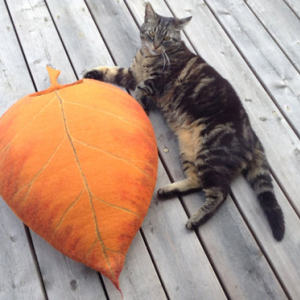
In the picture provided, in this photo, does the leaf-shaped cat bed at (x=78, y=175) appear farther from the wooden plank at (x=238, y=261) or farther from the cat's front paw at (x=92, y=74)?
the cat's front paw at (x=92, y=74)

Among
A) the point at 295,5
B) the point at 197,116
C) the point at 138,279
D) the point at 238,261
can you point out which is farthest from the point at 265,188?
the point at 295,5

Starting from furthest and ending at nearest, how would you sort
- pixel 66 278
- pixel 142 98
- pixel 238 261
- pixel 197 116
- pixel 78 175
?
1. pixel 142 98
2. pixel 197 116
3. pixel 238 261
4. pixel 66 278
5. pixel 78 175

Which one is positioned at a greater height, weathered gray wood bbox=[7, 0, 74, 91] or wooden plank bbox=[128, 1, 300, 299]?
weathered gray wood bbox=[7, 0, 74, 91]

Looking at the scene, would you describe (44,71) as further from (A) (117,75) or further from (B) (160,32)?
(B) (160,32)

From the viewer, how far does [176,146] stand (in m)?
1.92

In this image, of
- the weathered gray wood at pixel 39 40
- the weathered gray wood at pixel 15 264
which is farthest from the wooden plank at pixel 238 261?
the weathered gray wood at pixel 39 40

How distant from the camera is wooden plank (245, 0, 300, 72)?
→ 2.36 metres

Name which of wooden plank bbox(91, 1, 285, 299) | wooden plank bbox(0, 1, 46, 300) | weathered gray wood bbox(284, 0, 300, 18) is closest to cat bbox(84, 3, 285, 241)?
wooden plank bbox(91, 1, 285, 299)

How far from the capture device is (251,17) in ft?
8.14

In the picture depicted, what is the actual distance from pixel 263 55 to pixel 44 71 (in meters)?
1.55

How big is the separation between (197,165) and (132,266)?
63 centimetres

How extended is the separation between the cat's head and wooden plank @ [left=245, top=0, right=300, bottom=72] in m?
0.81

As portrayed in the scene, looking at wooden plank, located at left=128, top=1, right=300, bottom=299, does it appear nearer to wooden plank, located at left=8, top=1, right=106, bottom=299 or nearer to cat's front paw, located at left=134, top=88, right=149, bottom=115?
cat's front paw, located at left=134, top=88, right=149, bottom=115

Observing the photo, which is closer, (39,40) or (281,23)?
(39,40)
